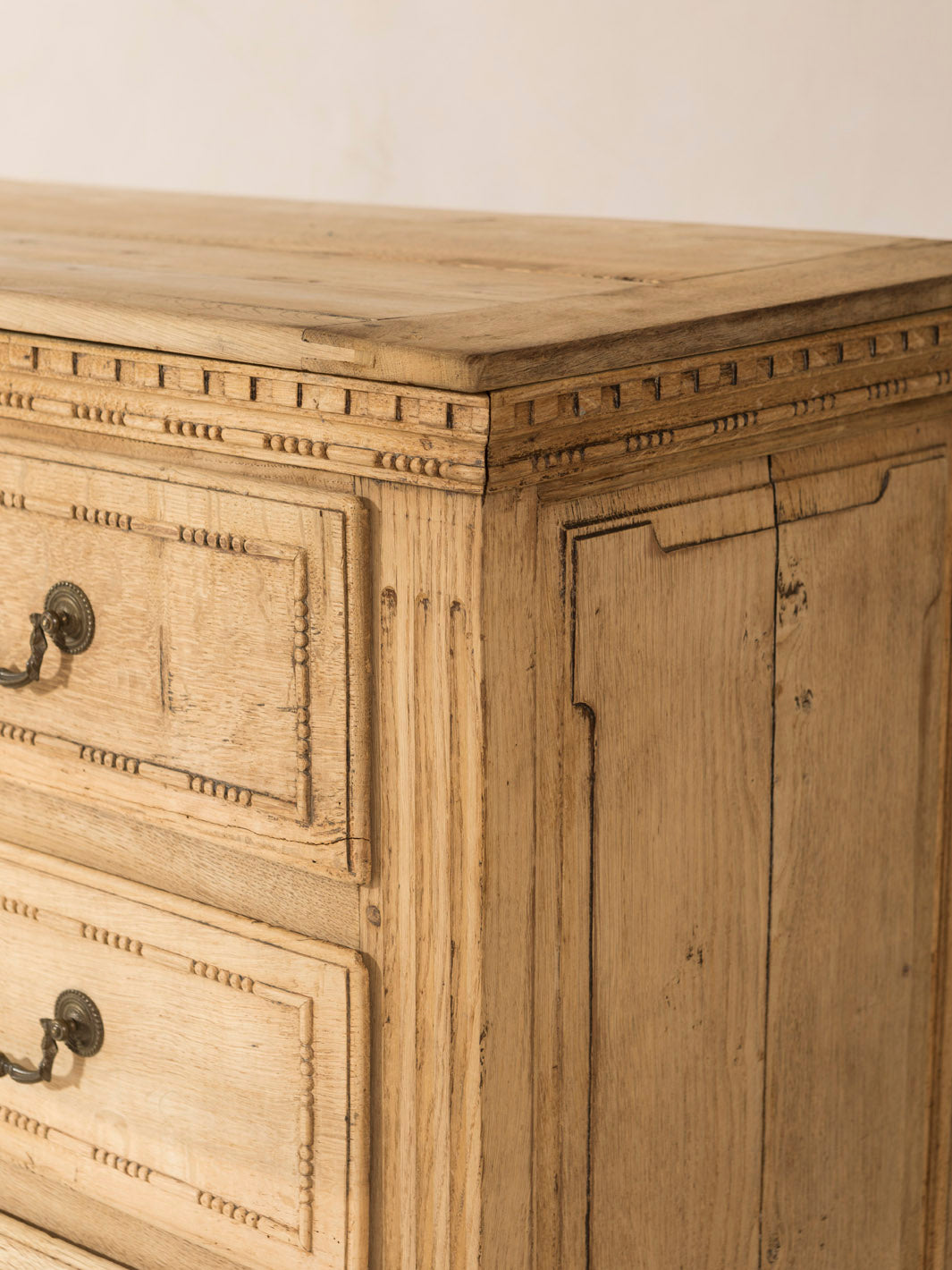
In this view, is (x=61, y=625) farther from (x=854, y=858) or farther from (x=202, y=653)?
(x=854, y=858)

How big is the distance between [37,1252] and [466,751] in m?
0.54

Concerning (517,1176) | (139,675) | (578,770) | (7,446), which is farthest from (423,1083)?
(7,446)

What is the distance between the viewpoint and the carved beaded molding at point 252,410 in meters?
0.89

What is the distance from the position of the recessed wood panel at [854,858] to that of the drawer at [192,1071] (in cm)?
31

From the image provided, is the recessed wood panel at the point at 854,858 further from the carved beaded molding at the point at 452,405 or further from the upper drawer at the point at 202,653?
the upper drawer at the point at 202,653

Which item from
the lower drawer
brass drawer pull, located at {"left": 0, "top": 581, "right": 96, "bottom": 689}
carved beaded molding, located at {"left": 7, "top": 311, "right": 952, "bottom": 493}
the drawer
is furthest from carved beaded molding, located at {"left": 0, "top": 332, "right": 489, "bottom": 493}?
the lower drawer

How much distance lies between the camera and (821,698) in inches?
46.7

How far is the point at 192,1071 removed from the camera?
111cm

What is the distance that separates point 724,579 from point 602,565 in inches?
4.8

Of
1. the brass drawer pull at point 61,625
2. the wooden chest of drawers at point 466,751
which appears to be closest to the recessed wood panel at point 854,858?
the wooden chest of drawers at point 466,751

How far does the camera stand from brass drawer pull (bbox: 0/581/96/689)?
1.10 metres

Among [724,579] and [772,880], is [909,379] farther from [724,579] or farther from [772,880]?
[772,880]

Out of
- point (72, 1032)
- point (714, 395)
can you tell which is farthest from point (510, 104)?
point (72, 1032)

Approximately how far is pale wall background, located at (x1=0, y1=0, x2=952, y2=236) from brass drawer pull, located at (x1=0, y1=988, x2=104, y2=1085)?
1.31 metres
